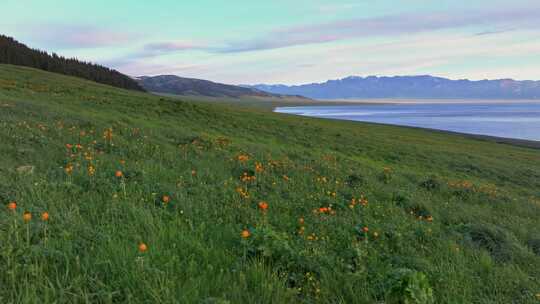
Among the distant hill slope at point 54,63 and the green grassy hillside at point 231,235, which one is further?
the distant hill slope at point 54,63

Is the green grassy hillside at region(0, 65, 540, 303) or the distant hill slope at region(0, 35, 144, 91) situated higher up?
the distant hill slope at region(0, 35, 144, 91)

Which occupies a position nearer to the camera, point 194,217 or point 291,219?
point 194,217

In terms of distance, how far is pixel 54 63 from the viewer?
345 feet

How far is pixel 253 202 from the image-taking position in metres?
6.41

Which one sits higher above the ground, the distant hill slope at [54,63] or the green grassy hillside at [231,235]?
the distant hill slope at [54,63]

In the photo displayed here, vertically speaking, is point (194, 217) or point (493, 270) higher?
point (194, 217)

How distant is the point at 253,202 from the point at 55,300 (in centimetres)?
387

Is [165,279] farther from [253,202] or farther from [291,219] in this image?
[253,202]

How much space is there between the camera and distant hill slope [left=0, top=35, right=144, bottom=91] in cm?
9692

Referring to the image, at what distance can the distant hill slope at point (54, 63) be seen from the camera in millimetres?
96919

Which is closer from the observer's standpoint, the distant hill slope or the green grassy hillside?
the green grassy hillside

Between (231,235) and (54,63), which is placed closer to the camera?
(231,235)

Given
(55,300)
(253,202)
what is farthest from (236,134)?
(55,300)

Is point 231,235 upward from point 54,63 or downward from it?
downward
